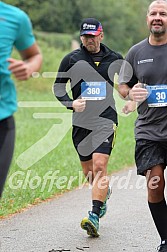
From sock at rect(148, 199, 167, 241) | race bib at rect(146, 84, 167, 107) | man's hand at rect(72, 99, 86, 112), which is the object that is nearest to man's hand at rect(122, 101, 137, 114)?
race bib at rect(146, 84, 167, 107)

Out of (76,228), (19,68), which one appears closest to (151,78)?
(19,68)

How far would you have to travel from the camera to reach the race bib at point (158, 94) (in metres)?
5.99

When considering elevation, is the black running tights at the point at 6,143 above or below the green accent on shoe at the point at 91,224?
above

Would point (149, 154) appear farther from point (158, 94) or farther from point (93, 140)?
point (93, 140)

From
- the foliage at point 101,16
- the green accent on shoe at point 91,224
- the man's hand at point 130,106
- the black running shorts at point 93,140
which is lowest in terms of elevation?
the foliage at point 101,16

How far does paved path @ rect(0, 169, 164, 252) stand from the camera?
265 inches

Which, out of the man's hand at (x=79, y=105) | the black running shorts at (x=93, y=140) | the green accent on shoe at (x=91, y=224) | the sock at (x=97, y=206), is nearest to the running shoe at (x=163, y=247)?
the green accent on shoe at (x=91, y=224)

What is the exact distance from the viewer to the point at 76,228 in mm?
7523

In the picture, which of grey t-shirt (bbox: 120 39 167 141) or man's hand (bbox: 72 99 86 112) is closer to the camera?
grey t-shirt (bbox: 120 39 167 141)

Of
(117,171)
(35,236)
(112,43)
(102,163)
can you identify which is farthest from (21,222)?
(112,43)

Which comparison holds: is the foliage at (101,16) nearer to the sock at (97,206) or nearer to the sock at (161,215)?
the sock at (97,206)

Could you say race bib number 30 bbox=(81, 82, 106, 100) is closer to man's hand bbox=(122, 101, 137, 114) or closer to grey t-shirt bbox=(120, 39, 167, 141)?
man's hand bbox=(122, 101, 137, 114)

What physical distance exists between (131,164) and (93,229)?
6687 millimetres

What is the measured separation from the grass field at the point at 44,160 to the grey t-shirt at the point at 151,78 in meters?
1.49
